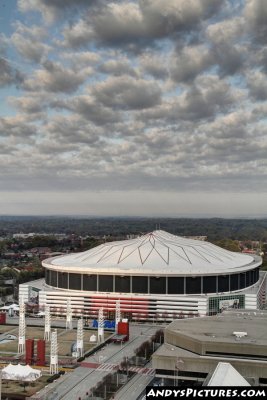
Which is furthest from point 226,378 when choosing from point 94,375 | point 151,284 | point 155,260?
point 155,260

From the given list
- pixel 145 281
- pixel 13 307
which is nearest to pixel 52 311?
pixel 13 307

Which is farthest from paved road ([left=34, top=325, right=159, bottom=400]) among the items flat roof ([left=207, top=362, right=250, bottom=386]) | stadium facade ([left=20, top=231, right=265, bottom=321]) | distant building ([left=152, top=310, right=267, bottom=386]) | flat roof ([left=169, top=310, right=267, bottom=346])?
stadium facade ([left=20, top=231, right=265, bottom=321])

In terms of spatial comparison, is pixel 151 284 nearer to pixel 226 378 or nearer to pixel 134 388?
pixel 134 388

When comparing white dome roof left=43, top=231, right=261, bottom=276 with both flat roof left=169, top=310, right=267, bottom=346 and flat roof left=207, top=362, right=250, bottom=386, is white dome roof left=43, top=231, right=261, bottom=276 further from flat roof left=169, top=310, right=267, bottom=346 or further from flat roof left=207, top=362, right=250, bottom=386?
flat roof left=207, top=362, right=250, bottom=386

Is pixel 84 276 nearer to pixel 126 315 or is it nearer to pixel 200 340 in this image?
pixel 126 315

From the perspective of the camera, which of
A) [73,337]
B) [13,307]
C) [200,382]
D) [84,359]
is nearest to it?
[200,382]

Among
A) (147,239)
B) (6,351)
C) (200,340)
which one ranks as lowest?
(6,351)
